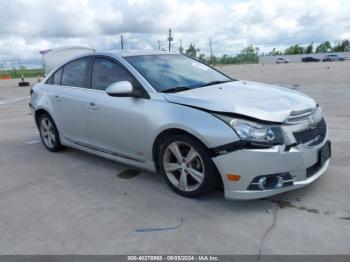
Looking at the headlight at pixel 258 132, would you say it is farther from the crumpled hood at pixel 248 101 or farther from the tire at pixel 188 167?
the tire at pixel 188 167

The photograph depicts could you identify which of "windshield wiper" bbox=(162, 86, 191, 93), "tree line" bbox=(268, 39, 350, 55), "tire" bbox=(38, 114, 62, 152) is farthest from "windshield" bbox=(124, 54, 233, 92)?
"tree line" bbox=(268, 39, 350, 55)

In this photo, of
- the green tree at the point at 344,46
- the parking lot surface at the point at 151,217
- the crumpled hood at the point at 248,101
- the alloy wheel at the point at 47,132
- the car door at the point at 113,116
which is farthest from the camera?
the green tree at the point at 344,46

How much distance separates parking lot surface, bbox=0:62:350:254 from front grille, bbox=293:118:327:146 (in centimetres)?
57

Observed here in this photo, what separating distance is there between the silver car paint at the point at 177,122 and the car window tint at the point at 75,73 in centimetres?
11

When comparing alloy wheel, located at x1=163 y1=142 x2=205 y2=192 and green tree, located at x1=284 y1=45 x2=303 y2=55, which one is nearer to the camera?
alloy wheel, located at x1=163 y1=142 x2=205 y2=192

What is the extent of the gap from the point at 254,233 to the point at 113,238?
124cm

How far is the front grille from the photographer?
→ 3.39 metres

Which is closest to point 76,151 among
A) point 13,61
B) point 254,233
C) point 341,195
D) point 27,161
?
point 27,161

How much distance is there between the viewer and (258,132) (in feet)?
10.7

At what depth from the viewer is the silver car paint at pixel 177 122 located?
10.8 ft

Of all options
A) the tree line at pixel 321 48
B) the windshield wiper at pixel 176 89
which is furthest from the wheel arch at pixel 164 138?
the tree line at pixel 321 48

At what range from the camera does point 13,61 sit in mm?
55344

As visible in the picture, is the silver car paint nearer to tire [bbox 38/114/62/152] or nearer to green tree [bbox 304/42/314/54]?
tire [bbox 38/114/62/152]

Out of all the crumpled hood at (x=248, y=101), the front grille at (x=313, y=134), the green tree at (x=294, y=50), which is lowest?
the front grille at (x=313, y=134)
